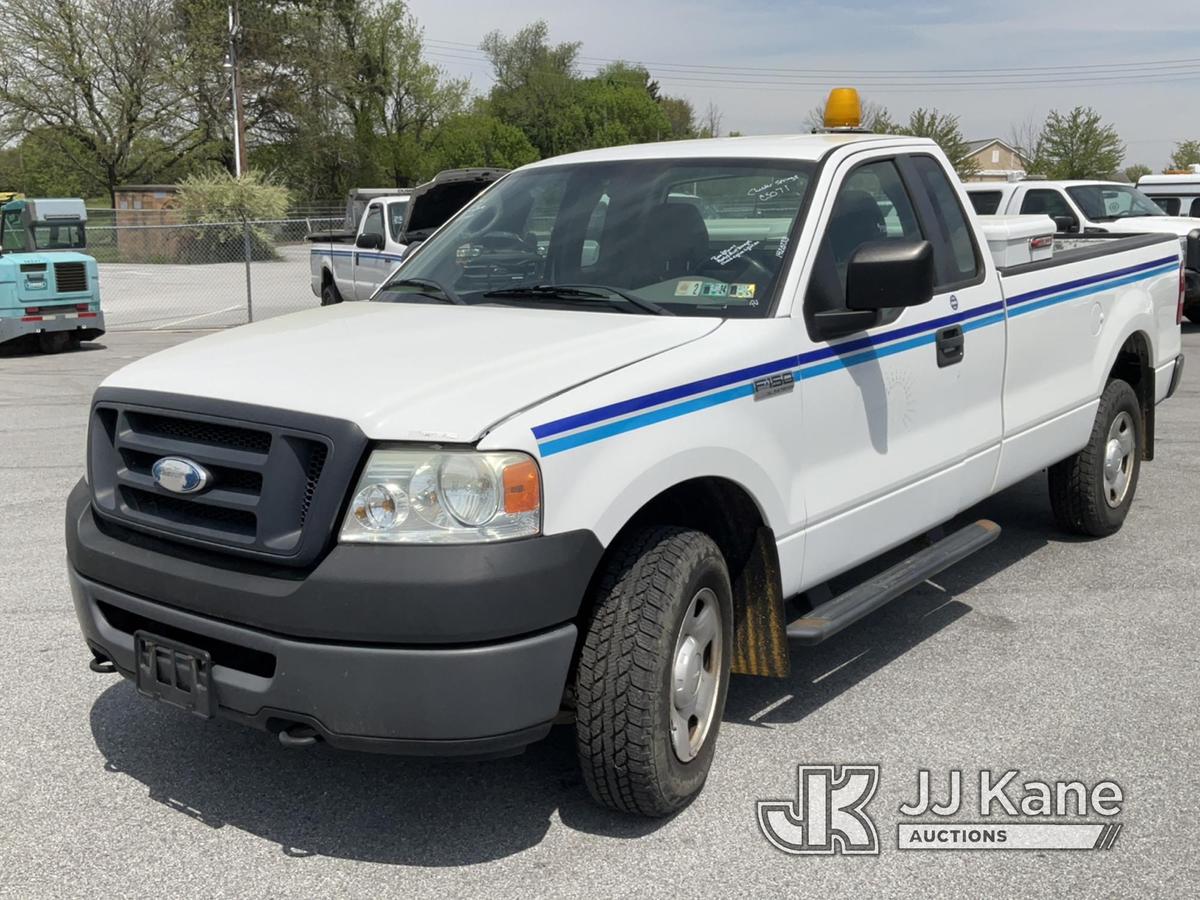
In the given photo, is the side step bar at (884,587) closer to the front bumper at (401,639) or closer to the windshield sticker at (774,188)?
the front bumper at (401,639)

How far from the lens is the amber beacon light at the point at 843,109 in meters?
5.64

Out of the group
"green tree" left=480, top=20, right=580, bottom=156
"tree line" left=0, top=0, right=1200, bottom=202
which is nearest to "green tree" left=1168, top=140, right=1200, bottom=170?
"tree line" left=0, top=0, right=1200, bottom=202

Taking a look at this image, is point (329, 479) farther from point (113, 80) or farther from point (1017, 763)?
point (113, 80)

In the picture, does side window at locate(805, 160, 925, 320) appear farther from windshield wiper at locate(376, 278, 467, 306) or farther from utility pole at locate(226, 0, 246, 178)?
utility pole at locate(226, 0, 246, 178)

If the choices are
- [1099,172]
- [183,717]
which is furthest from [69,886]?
[1099,172]

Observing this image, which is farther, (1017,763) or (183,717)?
(183,717)

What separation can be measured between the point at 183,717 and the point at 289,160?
52.5 m

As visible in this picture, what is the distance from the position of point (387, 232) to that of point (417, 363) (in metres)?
13.0

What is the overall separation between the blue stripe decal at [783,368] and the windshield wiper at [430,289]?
3.91ft

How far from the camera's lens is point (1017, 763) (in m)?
4.07

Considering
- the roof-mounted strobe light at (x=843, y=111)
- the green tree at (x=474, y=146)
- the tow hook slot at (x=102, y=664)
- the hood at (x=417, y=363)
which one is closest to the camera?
the hood at (x=417, y=363)

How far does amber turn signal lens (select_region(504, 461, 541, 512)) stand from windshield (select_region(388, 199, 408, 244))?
1343 centimetres

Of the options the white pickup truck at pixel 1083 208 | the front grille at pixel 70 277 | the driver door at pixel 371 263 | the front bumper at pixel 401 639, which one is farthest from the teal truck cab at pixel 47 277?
the front bumper at pixel 401 639

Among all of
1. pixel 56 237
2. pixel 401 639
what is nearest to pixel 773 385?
pixel 401 639
